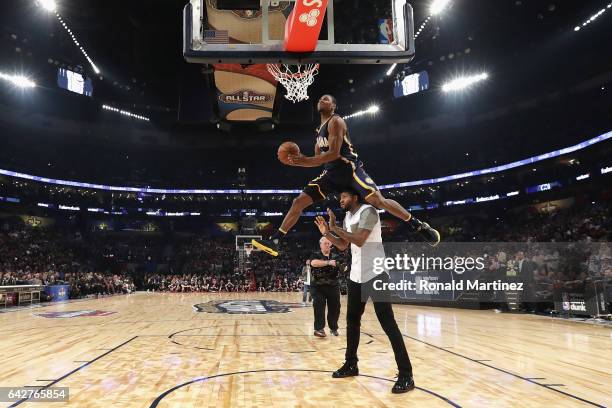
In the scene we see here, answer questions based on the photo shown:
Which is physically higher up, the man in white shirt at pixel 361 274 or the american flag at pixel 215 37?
the american flag at pixel 215 37

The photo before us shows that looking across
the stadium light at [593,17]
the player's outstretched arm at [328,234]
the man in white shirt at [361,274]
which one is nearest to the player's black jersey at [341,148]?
the man in white shirt at [361,274]

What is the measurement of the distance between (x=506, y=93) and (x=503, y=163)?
5424 millimetres

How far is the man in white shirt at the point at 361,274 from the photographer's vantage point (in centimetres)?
398

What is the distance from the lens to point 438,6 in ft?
50.3

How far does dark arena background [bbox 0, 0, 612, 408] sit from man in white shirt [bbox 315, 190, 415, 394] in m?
0.03

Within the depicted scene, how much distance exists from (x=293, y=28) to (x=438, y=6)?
447 inches

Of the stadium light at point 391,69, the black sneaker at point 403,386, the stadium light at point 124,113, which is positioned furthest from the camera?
the stadium light at point 124,113

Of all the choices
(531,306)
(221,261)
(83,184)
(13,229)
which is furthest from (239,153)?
(531,306)

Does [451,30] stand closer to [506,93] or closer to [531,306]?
[506,93]

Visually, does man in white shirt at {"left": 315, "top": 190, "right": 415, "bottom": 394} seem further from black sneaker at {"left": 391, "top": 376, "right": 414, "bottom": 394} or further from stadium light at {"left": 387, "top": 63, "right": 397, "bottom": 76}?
stadium light at {"left": 387, "top": 63, "right": 397, "bottom": 76}

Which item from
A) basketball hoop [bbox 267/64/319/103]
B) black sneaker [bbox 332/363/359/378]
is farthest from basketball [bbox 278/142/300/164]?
basketball hoop [bbox 267/64/319/103]

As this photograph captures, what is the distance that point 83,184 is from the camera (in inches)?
1395

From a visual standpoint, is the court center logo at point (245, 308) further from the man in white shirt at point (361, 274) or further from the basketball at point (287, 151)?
the basketball at point (287, 151)

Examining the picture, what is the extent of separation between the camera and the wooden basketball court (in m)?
3.71
